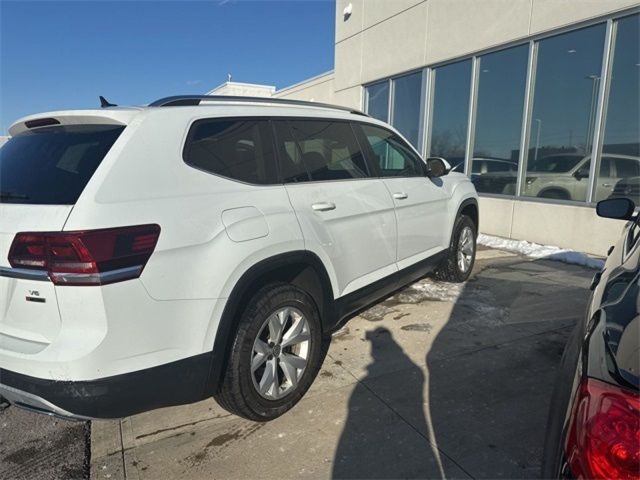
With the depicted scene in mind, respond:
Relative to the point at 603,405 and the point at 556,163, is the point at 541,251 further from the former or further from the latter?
the point at 603,405

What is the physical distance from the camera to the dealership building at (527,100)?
671cm

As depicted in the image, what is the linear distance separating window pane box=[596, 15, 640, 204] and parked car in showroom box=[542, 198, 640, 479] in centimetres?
610

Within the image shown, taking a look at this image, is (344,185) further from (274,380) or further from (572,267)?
(572,267)

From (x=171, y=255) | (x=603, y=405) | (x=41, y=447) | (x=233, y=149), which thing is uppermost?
(x=233, y=149)

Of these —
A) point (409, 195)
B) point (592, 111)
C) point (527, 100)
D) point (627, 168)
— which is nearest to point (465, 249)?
point (409, 195)

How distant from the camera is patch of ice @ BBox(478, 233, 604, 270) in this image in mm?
6686

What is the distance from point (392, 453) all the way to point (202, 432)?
113cm

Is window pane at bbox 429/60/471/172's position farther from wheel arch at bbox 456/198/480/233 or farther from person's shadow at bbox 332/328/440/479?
person's shadow at bbox 332/328/440/479

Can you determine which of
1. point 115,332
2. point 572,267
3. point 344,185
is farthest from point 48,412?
point 572,267

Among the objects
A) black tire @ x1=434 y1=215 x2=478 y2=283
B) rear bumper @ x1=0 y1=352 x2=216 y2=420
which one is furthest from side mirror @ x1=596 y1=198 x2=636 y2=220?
rear bumper @ x1=0 y1=352 x2=216 y2=420

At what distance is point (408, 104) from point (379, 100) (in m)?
1.26

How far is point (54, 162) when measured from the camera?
88.7 inches

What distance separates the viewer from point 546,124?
7727 millimetres

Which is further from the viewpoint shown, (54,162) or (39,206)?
(54,162)
